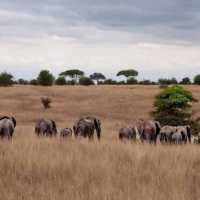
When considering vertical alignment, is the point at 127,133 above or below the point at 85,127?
below

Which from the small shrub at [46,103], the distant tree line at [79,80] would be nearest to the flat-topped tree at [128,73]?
the distant tree line at [79,80]

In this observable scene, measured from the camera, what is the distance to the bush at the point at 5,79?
10442 centimetres

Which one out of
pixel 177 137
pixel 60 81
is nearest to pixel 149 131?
pixel 177 137

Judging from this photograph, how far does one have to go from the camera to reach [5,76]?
107 metres

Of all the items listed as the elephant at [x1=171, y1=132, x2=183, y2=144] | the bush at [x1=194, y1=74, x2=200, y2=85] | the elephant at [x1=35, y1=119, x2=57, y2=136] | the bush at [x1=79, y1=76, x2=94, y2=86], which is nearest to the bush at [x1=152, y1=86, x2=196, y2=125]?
the elephant at [x1=35, y1=119, x2=57, y2=136]

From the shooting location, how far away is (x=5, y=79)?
105812mm

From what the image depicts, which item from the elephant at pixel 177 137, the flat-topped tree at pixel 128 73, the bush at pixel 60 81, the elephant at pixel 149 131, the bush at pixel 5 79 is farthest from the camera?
the flat-topped tree at pixel 128 73

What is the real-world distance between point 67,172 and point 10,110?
5801 cm

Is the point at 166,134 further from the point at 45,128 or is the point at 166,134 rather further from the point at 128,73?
the point at 128,73

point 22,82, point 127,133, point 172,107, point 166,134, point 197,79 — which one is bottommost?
point 127,133

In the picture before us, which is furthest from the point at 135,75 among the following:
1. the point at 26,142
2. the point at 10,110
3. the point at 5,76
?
the point at 26,142

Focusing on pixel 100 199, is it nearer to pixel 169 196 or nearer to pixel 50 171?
pixel 169 196

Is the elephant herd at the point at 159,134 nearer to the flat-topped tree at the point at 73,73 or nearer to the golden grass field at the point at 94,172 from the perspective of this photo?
the golden grass field at the point at 94,172

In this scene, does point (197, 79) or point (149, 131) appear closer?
point (149, 131)
